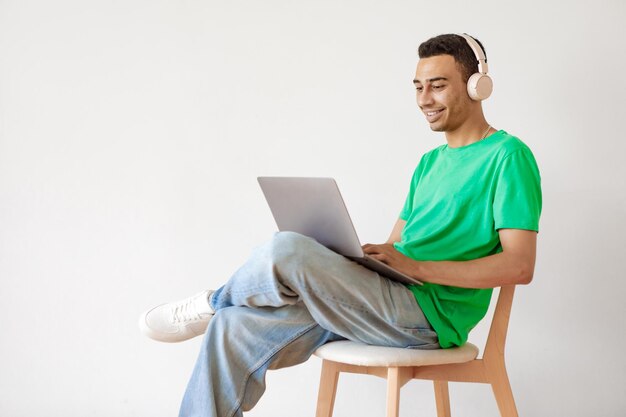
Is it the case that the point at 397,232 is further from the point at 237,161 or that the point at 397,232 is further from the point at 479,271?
the point at 237,161

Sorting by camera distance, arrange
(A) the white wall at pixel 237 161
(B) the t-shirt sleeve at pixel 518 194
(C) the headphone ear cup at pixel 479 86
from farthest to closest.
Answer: (A) the white wall at pixel 237 161 → (C) the headphone ear cup at pixel 479 86 → (B) the t-shirt sleeve at pixel 518 194

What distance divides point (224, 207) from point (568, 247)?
100 cm

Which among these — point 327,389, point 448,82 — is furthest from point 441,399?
point 448,82

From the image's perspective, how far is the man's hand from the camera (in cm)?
160

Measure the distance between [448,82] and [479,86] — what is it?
0.07 meters

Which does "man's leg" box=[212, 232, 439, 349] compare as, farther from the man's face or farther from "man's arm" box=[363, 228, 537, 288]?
the man's face

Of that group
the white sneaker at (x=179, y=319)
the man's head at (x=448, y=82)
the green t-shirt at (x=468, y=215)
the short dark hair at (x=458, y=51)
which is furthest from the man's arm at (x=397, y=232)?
the white sneaker at (x=179, y=319)

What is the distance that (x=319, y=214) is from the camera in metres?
1.58

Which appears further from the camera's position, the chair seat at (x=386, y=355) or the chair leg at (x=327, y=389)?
the chair leg at (x=327, y=389)

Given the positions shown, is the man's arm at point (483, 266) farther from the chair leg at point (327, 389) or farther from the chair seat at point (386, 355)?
the chair leg at point (327, 389)

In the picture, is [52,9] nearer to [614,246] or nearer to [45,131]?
[45,131]

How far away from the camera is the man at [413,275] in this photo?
156 cm

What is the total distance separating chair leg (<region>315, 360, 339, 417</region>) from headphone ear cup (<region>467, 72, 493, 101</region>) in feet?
2.23

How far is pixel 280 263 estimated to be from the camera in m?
1.50
